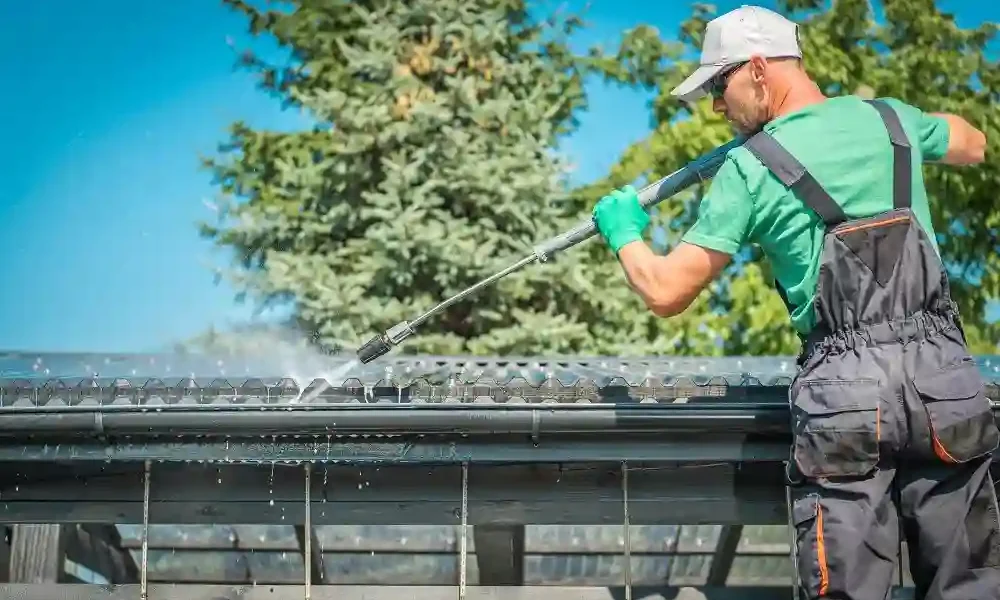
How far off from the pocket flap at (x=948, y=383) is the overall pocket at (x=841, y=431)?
82 mm

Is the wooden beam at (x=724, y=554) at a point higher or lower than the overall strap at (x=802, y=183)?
lower

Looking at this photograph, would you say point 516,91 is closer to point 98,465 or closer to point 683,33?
point 683,33

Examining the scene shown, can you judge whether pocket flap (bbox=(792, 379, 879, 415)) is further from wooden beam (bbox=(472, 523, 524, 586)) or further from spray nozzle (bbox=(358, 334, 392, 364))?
spray nozzle (bbox=(358, 334, 392, 364))

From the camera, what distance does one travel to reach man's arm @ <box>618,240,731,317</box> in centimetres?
225

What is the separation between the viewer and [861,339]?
2.13m

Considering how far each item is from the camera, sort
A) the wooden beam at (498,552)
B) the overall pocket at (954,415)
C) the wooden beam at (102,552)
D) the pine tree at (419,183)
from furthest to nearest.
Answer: the pine tree at (419,183) → the wooden beam at (102,552) → the wooden beam at (498,552) → the overall pocket at (954,415)

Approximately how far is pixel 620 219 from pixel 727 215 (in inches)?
13.6

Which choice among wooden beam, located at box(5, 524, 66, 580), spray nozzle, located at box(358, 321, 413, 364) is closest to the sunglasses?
spray nozzle, located at box(358, 321, 413, 364)

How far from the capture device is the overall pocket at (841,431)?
2053 mm

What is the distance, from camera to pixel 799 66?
2.40 m

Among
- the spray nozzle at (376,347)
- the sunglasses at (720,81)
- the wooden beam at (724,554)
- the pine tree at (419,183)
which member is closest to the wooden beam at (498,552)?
the spray nozzle at (376,347)

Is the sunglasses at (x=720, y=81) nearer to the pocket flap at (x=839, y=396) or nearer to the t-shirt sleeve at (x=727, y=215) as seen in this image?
the t-shirt sleeve at (x=727, y=215)

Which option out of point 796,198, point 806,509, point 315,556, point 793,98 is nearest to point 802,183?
point 796,198

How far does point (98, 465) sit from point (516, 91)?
9309 millimetres
